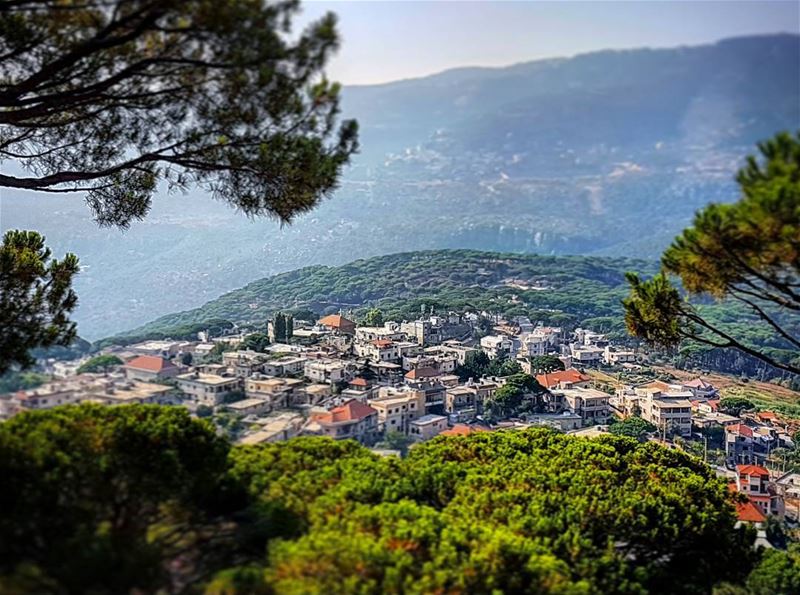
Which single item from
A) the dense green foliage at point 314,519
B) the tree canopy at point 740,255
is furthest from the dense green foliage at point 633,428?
the tree canopy at point 740,255

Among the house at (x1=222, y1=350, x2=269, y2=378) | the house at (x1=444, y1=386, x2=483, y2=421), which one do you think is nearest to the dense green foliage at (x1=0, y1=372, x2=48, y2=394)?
the house at (x1=222, y1=350, x2=269, y2=378)

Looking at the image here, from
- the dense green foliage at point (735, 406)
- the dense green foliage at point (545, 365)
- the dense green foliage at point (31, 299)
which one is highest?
the dense green foliage at point (31, 299)

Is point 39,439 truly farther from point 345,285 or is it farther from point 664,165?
point 664,165

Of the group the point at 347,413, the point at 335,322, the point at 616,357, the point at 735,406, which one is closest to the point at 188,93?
the point at 347,413

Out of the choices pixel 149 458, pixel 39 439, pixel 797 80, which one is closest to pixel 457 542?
pixel 149 458

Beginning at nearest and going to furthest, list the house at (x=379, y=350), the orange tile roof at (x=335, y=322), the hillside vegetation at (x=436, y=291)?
the house at (x=379, y=350)
the orange tile roof at (x=335, y=322)
the hillside vegetation at (x=436, y=291)

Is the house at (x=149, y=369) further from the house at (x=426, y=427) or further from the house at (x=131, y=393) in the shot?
the house at (x=426, y=427)

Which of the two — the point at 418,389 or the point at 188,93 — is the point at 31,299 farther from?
the point at 418,389
